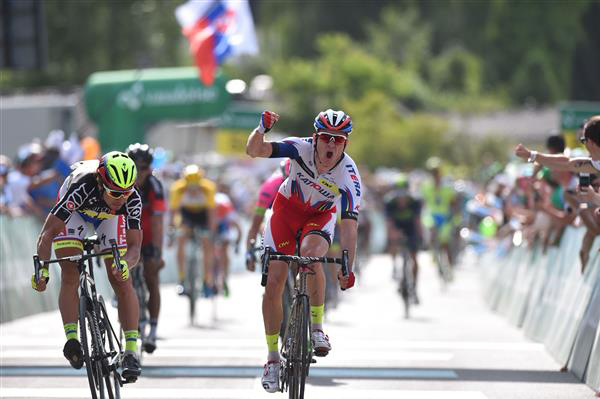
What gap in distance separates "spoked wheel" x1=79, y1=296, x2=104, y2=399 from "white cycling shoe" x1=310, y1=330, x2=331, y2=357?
1.45 meters

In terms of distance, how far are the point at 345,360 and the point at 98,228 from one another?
3637 mm

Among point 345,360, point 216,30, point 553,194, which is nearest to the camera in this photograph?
point 345,360

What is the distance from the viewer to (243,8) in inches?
1166

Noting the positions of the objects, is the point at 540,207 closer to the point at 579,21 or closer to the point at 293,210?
the point at 293,210

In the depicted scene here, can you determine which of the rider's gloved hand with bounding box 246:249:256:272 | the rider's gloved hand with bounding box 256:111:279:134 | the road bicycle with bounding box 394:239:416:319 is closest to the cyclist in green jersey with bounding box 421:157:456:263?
the road bicycle with bounding box 394:239:416:319

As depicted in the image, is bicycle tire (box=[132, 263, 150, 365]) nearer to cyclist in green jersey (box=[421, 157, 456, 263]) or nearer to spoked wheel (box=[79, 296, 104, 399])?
spoked wheel (box=[79, 296, 104, 399])

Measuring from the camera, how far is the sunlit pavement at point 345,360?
33.8ft

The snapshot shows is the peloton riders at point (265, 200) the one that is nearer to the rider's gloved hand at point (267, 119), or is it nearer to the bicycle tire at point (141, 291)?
the bicycle tire at point (141, 291)

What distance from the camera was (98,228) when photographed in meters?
9.45

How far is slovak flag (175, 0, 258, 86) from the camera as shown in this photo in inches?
1162

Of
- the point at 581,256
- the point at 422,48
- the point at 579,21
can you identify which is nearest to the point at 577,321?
the point at 581,256

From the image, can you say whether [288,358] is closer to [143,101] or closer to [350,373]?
[350,373]

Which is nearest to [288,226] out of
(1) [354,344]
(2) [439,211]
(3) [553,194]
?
(1) [354,344]

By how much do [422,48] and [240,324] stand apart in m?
83.6
